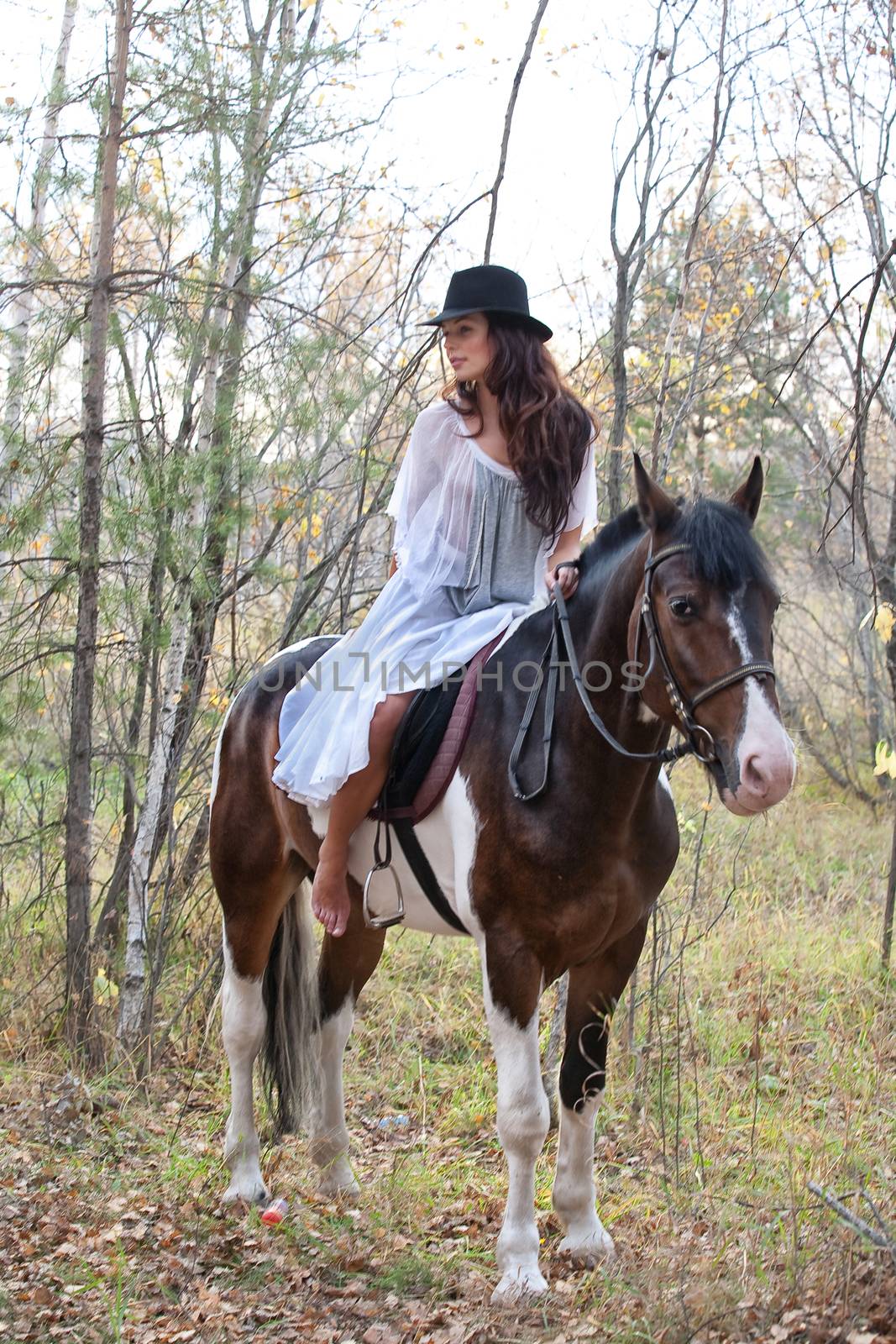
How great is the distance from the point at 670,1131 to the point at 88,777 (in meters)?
3.05

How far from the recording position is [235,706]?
4430mm

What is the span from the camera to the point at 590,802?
124 inches

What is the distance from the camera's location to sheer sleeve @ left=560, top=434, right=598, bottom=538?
368 cm

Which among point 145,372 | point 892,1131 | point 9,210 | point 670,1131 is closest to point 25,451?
point 145,372

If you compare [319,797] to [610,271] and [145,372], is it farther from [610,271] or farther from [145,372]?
[610,271]

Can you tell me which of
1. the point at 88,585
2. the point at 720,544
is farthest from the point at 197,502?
the point at 720,544

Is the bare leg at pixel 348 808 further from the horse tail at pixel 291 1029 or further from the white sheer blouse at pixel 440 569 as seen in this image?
the horse tail at pixel 291 1029

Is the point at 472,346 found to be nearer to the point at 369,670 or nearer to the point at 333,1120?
the point at 369,670

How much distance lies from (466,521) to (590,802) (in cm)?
103

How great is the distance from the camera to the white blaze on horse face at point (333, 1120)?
4203mm

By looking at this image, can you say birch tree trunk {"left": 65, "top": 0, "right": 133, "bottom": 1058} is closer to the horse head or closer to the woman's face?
the woman's face

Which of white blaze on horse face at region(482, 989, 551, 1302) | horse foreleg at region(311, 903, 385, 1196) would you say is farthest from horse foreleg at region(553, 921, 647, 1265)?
horse foreleg at region(311, 903, 385, 1196)

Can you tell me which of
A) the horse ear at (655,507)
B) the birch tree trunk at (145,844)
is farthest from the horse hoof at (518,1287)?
the birch tree trunk at (145,844)

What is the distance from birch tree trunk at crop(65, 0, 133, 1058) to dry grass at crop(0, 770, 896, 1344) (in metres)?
0.34
